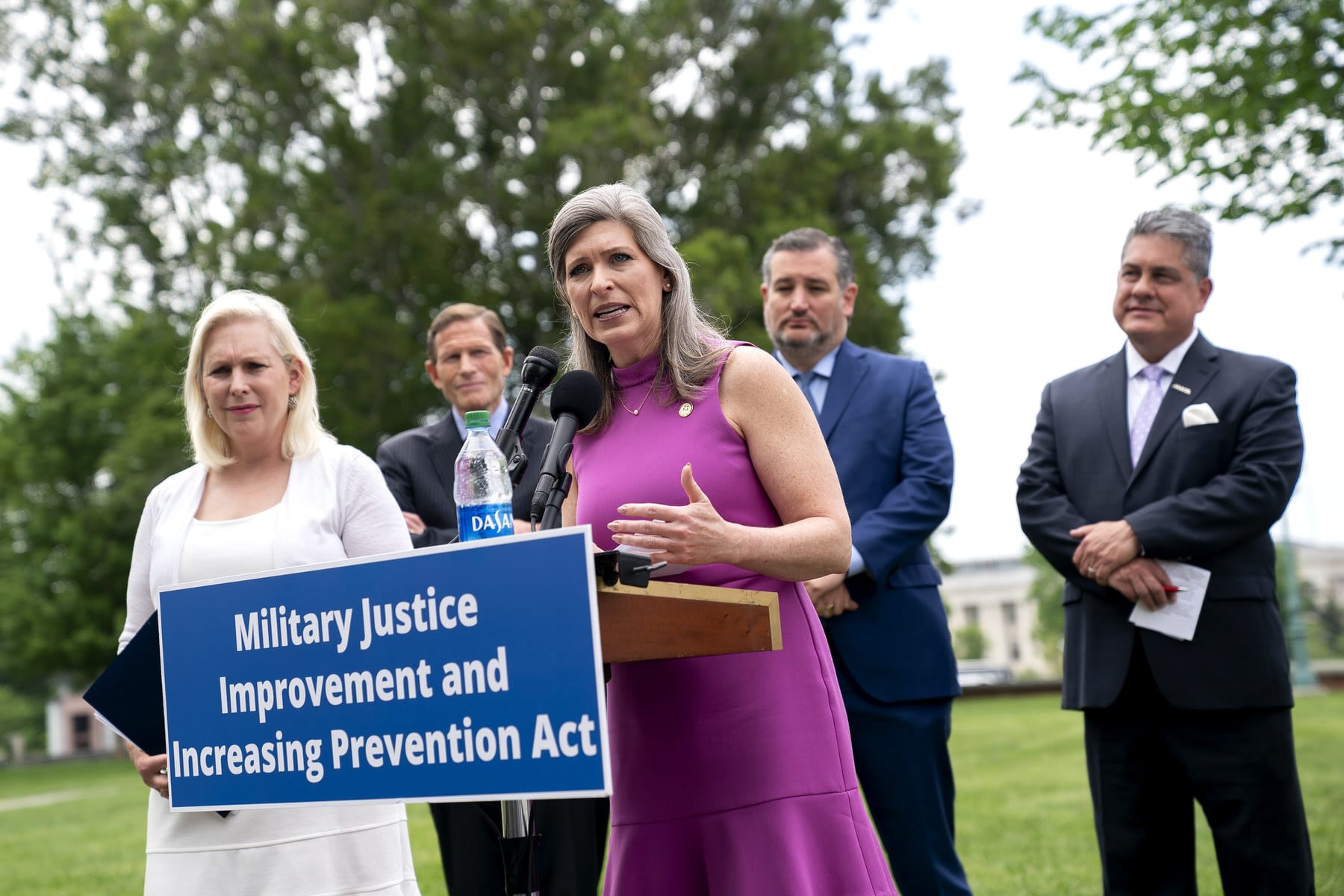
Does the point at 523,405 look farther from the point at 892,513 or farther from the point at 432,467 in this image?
the point at 432,467

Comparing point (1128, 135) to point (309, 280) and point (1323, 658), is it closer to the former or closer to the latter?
point (309, 280)

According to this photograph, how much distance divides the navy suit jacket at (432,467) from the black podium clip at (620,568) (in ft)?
10.3

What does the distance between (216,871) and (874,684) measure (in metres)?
2.21

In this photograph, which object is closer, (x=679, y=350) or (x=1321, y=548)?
(x=679, y=350)

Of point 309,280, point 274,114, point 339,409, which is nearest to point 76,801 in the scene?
point 339,409

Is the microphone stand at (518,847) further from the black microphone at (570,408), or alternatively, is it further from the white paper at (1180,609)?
the white paper at (1180,609)

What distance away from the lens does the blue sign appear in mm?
2094

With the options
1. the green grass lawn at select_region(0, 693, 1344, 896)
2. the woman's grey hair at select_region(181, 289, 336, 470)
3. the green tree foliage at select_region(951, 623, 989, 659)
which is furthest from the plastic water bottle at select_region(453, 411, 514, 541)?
the green tree foliage at select_region(951, 623, 989, 659)

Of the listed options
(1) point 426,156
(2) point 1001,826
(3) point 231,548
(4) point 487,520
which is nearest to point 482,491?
(4) point 487,520

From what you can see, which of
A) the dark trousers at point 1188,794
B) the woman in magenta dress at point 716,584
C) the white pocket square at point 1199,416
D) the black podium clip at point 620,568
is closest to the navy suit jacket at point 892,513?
the dark trousers at point 1188,794

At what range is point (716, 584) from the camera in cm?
277

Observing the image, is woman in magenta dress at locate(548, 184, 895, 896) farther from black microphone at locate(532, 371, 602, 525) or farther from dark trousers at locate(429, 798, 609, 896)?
dark trousers at locate(429, 798, 609, 896)

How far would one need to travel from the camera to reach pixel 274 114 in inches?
909

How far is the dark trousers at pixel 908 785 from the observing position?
172 inches
